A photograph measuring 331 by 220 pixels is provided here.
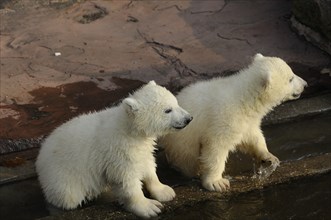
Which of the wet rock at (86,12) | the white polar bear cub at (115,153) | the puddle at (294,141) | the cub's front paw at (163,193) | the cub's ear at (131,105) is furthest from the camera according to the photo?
the wet rock at (86,12)

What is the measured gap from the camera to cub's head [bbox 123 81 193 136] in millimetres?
5000

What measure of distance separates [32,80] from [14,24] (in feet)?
5.70

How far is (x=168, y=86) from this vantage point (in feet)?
23.4

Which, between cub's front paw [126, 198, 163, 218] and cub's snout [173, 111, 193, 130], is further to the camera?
cub's front paw [126, 198, 163, 218]

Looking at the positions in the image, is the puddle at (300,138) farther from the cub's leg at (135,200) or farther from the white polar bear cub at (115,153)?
the cub's leg at (135,200)

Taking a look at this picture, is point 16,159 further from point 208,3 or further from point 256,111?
point 208,3

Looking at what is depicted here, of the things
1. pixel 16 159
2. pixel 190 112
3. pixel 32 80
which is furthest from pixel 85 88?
pixel 190 112

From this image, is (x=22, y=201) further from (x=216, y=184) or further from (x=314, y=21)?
(x=314, y=21)

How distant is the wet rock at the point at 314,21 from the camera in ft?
25.5

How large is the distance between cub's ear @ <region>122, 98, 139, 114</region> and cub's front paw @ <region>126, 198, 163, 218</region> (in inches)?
30.0

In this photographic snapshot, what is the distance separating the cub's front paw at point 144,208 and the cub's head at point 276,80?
1329mm

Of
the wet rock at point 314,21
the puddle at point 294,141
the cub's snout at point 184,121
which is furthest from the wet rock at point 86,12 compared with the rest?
the cub's snout at point 184,121

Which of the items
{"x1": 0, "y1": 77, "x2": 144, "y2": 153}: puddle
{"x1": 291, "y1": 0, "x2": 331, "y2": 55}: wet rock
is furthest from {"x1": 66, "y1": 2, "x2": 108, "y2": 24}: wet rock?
{"x1": 291, "y1": 0, "x2": 331, "y2": 55}: wet rock

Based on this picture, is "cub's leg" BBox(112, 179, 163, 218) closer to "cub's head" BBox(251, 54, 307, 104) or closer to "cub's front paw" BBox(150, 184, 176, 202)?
"cub's front paw" BBox(150, 184, 176, 202)
